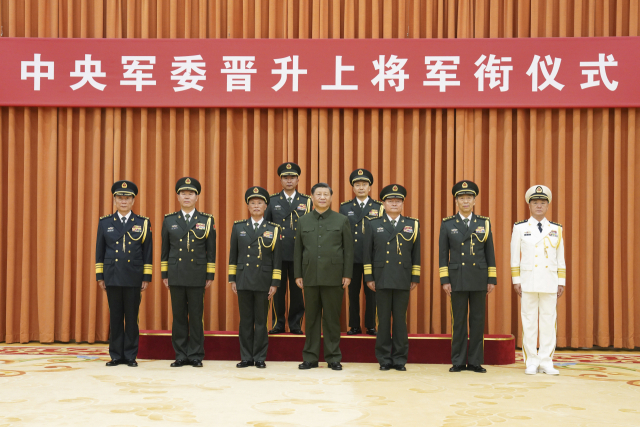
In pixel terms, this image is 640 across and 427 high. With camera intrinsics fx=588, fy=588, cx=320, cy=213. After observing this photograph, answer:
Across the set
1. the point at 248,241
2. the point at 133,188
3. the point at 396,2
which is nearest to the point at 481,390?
the point at 248,241

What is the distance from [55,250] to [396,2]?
160 inches

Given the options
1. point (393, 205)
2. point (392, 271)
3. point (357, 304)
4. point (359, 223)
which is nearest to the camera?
point (392, 271)

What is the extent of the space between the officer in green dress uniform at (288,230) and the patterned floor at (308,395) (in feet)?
1.69

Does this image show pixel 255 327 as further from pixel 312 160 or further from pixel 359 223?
pixel 312 160

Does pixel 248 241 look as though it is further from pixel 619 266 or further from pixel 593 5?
pixel 593 5

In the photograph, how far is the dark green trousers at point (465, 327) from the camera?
434 centimetres

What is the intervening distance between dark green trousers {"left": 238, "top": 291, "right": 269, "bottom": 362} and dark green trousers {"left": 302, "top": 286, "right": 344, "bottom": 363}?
32 centimetres

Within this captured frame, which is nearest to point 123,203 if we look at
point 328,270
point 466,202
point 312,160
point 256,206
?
point 256,206

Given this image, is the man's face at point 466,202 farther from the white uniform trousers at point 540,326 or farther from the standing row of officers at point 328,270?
the white uniform trousers at point 540,326

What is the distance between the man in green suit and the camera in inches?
171

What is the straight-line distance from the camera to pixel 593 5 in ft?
18.0

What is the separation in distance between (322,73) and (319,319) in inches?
92.8

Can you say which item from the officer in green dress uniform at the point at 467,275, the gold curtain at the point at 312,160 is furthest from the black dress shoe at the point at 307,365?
the gold curtain at the point at 312,160

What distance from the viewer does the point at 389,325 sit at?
4.39m
